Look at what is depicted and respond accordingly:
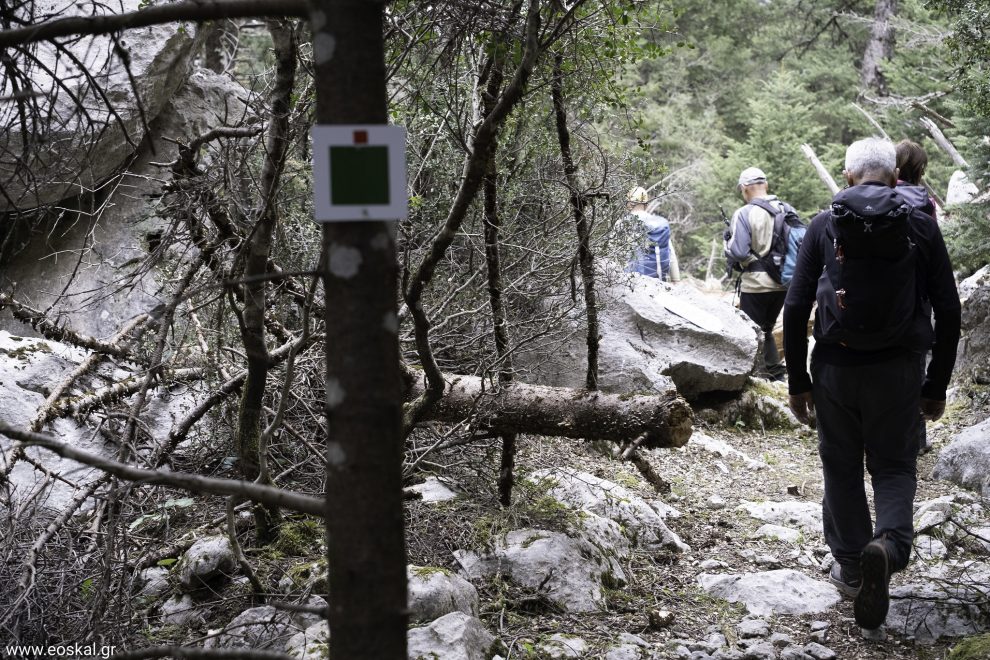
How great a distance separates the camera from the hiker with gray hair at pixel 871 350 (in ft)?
12.7

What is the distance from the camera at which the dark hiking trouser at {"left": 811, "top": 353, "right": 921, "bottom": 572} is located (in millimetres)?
4051

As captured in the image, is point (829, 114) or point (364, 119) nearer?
point (364, 119)

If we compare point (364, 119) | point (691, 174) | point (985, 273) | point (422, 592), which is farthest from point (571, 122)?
point (691, 174)

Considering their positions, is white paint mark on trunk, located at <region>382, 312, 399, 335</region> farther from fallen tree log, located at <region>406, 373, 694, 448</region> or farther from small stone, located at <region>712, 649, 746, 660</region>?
small stone, located at <region>712, 649, 746, 660</region>

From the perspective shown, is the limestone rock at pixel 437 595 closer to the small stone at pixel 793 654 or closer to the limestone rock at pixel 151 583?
the limestone rock at pixel 151 583

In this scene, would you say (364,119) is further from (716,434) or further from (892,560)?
(716,434)

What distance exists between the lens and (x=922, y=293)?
410 centimetres

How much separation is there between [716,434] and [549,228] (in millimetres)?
3490

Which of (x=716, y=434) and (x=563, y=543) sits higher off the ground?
(x=716, y=434)

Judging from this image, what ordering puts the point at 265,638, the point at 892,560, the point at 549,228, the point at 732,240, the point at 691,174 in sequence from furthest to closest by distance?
the point at 691,174, the point at 732,240, the point at 549,228, the point at 892,560, the point at 265,638

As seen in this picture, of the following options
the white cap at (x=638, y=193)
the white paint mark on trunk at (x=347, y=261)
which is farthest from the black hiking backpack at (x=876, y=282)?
the white paint mark on trunk at (x=347, y=261)

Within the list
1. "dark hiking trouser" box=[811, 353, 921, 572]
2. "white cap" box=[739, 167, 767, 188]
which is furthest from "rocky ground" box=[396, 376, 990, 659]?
"white cap" box=[739, 167, 767, 188]

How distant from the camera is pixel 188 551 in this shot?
4.11 meters

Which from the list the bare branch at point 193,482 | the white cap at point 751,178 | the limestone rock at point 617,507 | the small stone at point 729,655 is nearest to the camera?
the bare branch at point 193,482
